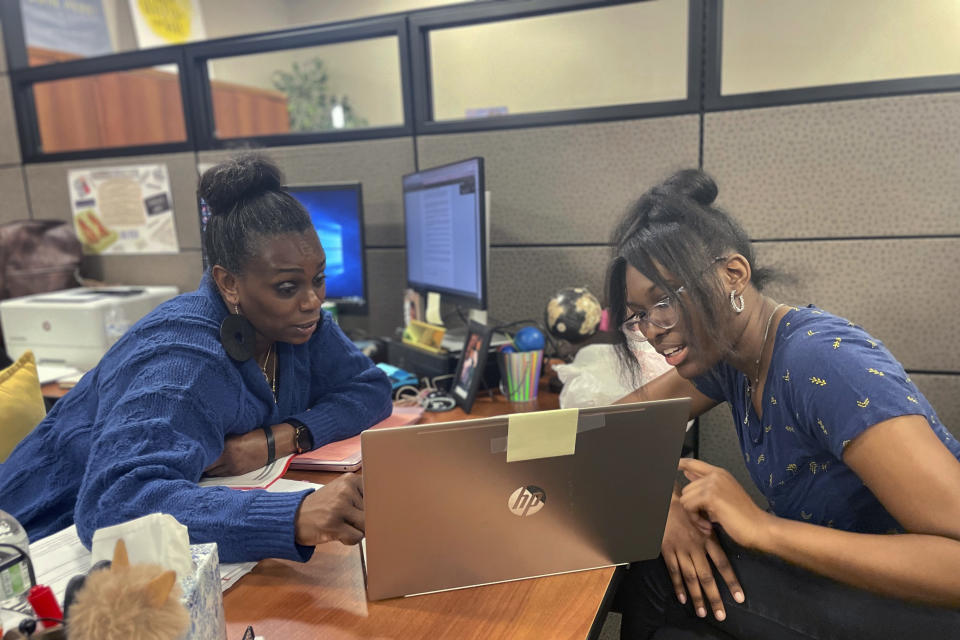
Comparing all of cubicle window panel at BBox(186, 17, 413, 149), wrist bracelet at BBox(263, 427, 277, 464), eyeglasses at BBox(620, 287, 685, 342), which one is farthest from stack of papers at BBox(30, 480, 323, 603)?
cubicle window panel at BBox(186, 17, 413, 149)

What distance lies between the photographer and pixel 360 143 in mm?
1864

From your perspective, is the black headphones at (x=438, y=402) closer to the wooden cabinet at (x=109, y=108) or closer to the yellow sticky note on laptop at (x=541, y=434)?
the yellow sticky note on laptop at (x=541, y=434)

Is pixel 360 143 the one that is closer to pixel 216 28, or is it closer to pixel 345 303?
pixel 345 303

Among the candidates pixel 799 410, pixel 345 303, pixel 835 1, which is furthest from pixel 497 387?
pixel 835 1

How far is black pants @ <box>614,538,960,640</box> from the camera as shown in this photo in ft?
2.29

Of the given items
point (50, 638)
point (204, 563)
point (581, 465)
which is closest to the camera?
point (50, 638)

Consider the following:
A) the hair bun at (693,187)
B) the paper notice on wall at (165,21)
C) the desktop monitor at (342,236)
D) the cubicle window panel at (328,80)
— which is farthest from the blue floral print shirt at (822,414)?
the cubicle window panel at (328,80)

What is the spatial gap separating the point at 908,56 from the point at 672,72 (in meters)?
1.25

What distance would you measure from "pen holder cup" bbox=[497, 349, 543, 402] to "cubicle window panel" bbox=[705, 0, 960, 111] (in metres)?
2.23

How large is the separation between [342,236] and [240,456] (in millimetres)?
914

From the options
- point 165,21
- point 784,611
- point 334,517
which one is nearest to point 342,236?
point 334,517

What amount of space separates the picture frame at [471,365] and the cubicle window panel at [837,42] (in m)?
2.26

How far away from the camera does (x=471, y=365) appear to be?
1368 millimetres

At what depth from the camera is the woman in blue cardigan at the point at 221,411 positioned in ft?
2.41
